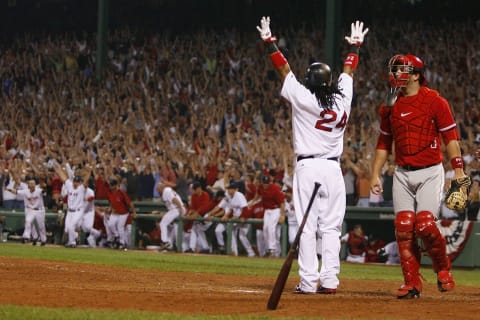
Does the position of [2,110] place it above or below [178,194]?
above

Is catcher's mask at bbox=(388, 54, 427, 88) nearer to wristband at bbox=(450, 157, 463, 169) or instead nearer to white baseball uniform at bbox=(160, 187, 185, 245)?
wristband at bbox=(450, 157, 463, 169)

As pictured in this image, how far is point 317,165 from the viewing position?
8.98m

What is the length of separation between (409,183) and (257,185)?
13584 millimetres

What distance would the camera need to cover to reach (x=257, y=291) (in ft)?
30.8

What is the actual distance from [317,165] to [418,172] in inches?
36.2

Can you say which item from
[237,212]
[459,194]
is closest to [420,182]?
[459,194]

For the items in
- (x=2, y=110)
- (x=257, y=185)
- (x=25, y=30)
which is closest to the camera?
(x=257, y=185)

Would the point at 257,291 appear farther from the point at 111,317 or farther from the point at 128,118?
the point at 128,118

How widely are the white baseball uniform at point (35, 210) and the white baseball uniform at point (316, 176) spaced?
16.5m

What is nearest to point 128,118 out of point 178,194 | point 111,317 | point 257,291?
point 178,194

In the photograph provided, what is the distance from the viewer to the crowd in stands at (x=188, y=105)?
22656mm

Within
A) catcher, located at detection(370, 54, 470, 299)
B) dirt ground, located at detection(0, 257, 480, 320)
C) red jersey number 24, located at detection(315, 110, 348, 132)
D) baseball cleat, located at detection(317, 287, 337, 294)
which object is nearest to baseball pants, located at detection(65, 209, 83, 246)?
dirt ground, located at detection(0, 257, 480, 320)

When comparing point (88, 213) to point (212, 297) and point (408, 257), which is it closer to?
point (212, 297)

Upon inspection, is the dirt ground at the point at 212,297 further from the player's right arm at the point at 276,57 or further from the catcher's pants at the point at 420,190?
the player's right arm at the point at 276,57
